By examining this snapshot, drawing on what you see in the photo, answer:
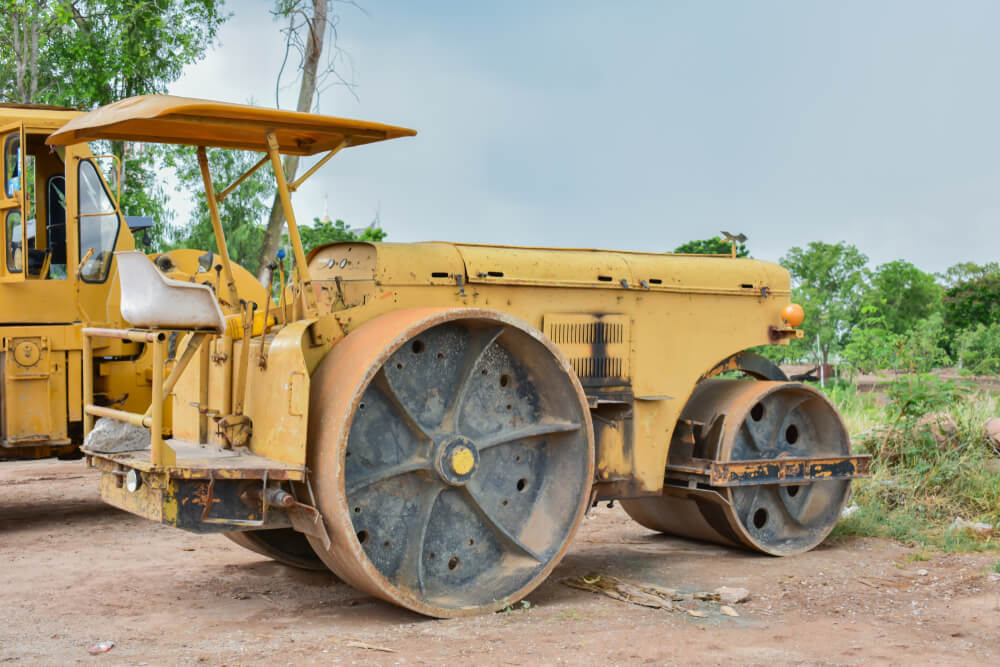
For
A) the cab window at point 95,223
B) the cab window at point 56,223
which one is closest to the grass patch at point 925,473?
A: the cab window at point 95,223

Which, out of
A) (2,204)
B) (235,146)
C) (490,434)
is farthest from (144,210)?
(490,434)

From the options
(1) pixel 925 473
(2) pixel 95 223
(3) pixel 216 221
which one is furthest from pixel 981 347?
(3) pixel 216 221

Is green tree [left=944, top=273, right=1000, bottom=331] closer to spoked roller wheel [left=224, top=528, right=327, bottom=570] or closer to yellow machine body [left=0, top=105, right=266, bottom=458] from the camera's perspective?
yellow machine body [left=0, top=105, right=266, bottom=458]

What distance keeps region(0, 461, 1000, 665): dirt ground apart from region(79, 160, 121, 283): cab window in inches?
91.0

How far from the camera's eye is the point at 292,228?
5.61 metres

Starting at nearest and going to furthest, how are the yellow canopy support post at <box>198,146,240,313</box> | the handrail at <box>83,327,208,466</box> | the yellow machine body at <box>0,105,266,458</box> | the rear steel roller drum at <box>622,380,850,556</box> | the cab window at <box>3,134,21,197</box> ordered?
1. the handrail at <box>83,327,208,466</box>
2. the yellow canopy support post at <box>198,146,240,313</box>
3. the rear steel roller drum at <box>622,380,850,556</box>
4. the yellow machine body at <box>0,105,266,458</box>
5. the cab window at <box>3,134,21,197</box>

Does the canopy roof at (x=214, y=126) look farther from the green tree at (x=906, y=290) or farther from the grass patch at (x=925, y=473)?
the green tree at (x=906, y=290)

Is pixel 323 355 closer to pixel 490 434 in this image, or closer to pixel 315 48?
pixel 490 434

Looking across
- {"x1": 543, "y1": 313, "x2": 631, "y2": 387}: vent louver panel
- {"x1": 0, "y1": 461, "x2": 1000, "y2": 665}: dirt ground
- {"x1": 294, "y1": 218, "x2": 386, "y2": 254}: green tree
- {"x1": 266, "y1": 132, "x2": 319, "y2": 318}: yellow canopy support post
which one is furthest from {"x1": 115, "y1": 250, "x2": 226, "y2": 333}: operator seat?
{"x1": 294, "y1": 218, "x2": 386, "y2": 254}: green tree

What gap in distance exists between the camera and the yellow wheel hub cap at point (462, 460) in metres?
5.78

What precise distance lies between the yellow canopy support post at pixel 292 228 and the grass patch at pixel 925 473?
14.2 ft

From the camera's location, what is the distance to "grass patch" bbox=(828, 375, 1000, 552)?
8.00m

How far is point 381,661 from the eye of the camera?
4.84m

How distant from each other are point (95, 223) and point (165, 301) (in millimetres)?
4610
